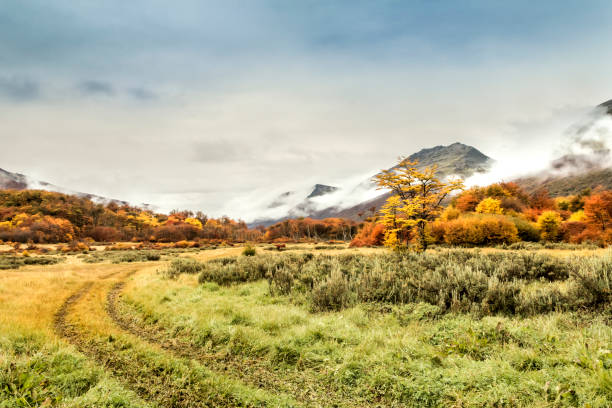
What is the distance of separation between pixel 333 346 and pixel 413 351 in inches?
66.8

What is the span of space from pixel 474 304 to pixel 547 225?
1938 inches

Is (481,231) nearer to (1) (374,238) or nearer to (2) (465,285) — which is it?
(1) (374,238)

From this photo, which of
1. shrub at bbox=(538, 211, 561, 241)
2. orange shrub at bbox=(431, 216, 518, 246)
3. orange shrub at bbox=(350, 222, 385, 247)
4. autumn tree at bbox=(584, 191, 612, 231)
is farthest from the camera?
orange shrub at bbox=(350, 222, 385, 247)

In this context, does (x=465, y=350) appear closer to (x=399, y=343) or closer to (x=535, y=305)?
(x=399, y=343)

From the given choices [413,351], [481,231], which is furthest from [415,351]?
[481,231]

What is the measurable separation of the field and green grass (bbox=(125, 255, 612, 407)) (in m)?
0.03

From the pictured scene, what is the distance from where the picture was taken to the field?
4.52 m

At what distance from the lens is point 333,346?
6363 mm

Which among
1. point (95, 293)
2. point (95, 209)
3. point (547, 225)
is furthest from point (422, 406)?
point (95, 209)

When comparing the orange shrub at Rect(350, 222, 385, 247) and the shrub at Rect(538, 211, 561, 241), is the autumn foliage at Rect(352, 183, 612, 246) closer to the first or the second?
the shrub at Rect(538, 211, 561, 241)

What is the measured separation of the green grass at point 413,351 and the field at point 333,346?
1.1 inches

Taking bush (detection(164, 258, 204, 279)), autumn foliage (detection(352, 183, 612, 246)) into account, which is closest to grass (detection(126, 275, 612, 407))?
bush (detection(164, 258, 204, 279))

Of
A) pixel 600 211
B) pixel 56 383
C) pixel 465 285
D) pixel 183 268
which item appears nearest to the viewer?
pixel 56 383

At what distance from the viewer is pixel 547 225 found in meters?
44.5
